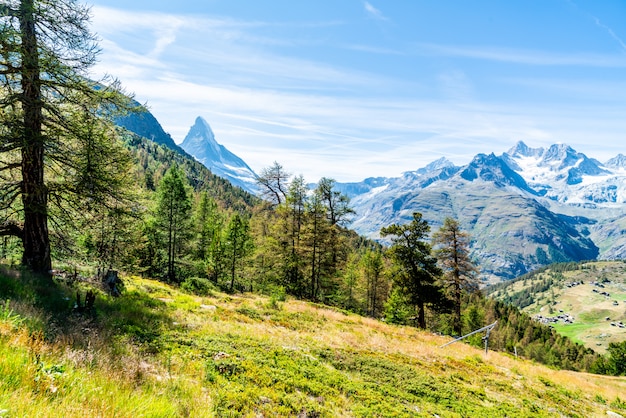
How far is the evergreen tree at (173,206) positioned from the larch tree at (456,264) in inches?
1089

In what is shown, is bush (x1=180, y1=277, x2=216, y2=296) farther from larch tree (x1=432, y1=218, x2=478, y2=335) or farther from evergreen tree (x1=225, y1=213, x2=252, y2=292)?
larch tree (x1=432, y1=218, x2=478, y2=335)

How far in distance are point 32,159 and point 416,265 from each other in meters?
31.5

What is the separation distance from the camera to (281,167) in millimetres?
41031

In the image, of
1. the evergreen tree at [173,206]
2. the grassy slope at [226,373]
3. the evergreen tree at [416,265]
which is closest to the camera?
the grassy slope at [226,373]

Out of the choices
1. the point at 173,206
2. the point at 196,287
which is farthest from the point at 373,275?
the point at 173,206

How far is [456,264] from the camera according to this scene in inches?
1351

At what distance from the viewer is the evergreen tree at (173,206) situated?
34.5m

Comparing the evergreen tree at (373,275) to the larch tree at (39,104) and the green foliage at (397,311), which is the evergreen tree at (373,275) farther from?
the larch tree at (39,104)

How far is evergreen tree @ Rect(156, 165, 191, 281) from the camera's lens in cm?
3450

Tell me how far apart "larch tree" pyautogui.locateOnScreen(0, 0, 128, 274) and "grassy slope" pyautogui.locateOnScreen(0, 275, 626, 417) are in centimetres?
386

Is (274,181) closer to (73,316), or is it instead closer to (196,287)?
(196,287)

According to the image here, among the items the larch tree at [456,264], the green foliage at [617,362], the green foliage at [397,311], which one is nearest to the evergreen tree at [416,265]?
the larch tree at [456,264]

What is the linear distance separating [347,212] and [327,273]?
808 cm

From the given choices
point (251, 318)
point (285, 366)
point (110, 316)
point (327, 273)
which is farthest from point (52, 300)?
point (327, 273)
